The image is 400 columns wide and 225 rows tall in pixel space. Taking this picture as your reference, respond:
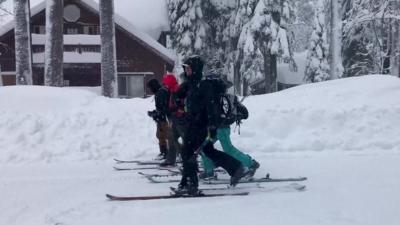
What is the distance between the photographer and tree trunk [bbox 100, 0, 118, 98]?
18.4 m

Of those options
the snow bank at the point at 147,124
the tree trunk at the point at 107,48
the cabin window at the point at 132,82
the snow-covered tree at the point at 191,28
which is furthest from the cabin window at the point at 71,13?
the snow bank at the point at 147,124

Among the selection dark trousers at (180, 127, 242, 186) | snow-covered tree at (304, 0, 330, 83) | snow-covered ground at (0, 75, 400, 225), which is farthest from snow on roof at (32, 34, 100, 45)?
dark trousers at (180, 127, 242, 186)

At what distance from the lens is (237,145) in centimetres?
1204

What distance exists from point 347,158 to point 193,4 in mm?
24748

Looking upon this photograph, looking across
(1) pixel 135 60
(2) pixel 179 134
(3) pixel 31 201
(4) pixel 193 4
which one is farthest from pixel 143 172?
(4) pixel 193 4

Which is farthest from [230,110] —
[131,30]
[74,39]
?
[74,39]

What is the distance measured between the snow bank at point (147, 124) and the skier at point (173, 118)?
1.55m

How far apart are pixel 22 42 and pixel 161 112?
34.8 feet

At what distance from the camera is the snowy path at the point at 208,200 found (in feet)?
20.4

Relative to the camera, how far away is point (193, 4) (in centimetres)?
3409

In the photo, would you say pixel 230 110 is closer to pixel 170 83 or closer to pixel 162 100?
pixel 170 83

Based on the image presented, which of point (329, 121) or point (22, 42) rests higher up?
point (22, 42)

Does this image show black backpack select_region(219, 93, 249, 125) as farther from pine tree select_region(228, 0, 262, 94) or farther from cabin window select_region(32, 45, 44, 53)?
pine tree select_region(228, 0, 262, 94)

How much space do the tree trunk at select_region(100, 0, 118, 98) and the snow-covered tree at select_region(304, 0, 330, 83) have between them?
20074 millimetres
